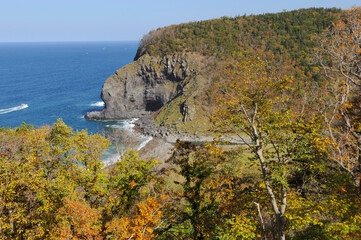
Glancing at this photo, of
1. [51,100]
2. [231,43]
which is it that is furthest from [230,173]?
[51,100]

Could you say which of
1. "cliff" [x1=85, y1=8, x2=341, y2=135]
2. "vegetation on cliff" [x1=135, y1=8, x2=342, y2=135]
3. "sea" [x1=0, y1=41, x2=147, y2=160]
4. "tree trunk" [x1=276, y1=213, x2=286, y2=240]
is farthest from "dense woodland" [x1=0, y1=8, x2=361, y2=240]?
"cliff" [x1=85, y1=8, x2=341, y2=135]

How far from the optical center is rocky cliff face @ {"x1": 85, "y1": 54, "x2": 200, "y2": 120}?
116 m

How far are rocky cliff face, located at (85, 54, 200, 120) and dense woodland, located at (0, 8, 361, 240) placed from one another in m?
91.6

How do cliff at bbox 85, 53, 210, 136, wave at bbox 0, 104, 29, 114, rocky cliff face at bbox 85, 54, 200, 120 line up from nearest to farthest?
wave at bbox 0, 104, 29, 114
cliff at bbox 85, 53, 210, 136
rocky cliff face at bbox 85, 54, 200, 120

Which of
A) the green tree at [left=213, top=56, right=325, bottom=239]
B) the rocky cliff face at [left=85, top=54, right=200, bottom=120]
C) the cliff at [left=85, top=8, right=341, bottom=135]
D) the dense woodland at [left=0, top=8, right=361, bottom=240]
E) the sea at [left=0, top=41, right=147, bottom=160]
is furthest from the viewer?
the rocky cliff face at [left=85, top=54, right=200, bottom=120]

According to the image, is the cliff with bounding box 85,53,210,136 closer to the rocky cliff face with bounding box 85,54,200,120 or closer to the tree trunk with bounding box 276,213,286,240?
the rocky cliff face with bounding box 85,54,200,120

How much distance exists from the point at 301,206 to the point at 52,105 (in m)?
121

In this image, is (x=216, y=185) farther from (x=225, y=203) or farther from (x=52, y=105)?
(x=52, y=105)

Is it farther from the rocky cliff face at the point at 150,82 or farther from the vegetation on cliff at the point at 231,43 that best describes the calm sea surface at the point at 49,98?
the vegetation on cliff at the point at 231,43

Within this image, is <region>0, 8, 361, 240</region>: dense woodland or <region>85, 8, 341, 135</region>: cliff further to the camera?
<region>85, 8, 341, 135</region>: cliff

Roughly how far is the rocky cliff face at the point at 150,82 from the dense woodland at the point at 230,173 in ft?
→ 301

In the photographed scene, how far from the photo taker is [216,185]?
22.9 m

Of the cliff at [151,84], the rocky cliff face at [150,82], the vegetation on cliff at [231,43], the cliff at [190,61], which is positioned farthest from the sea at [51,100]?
the vegetation on cliff at [231,43]

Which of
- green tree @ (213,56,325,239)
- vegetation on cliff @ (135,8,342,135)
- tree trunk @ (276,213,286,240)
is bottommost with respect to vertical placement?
tree trunk @ (276,213,286,240)
